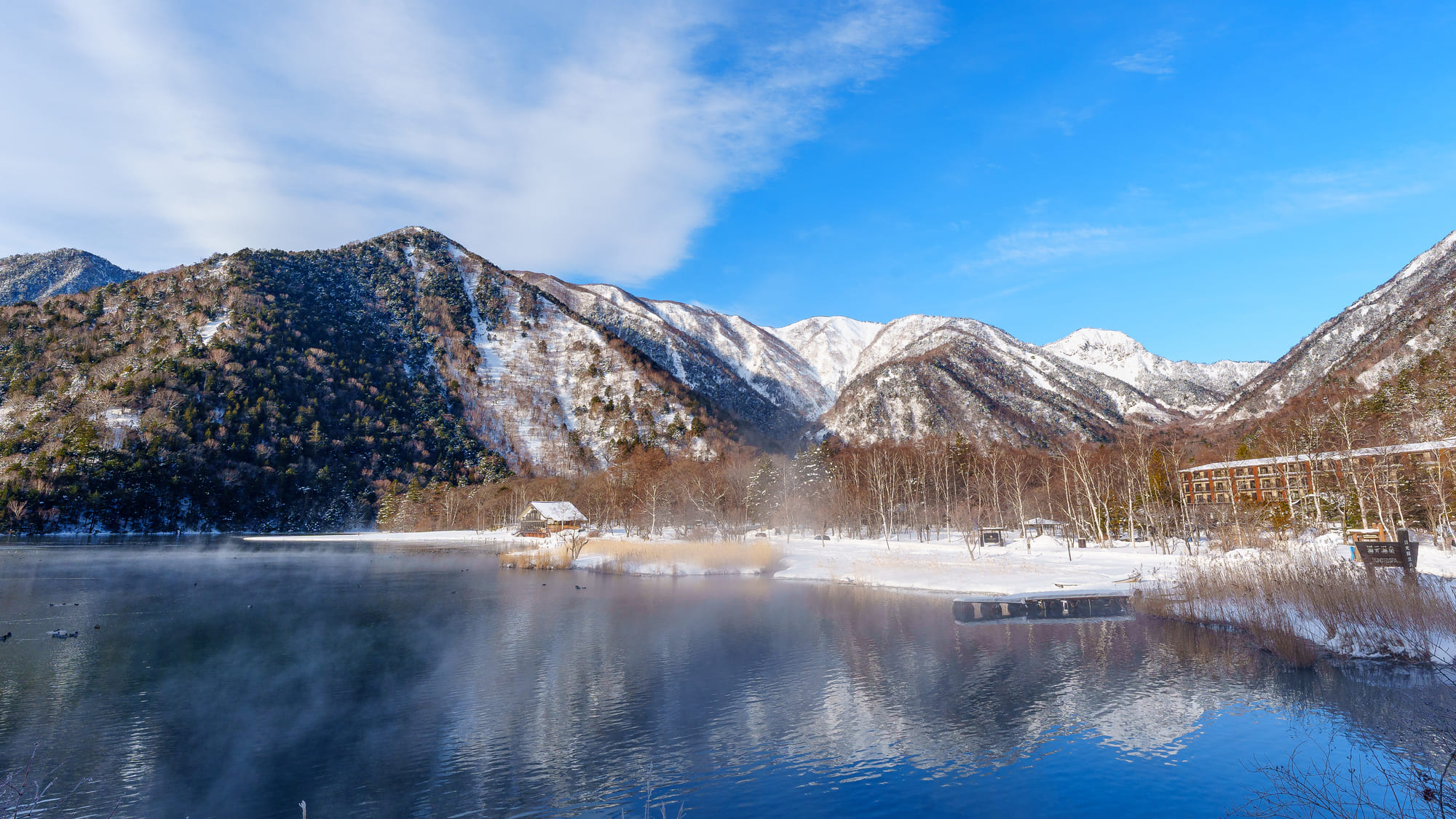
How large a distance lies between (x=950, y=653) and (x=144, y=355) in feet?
528

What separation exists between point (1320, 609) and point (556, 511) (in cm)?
8400

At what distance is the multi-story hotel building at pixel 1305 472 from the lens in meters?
40.8

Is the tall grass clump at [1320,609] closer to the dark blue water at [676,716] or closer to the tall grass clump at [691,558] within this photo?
the dark blue water at [676,716]

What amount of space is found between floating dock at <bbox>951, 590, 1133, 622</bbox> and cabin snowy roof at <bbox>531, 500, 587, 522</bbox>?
236 ft

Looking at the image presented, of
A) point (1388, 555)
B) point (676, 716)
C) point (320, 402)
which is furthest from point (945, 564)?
point (320, 402)

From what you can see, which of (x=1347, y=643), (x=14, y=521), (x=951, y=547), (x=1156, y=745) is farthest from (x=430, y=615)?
(x=14, y=521)

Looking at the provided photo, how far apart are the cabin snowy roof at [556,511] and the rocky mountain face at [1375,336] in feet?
383

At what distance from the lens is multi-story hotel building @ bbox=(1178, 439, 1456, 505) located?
40.8 meters

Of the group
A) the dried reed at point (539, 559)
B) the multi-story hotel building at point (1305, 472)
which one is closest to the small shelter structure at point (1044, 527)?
the multi-story hotel building at point (1305, 472)

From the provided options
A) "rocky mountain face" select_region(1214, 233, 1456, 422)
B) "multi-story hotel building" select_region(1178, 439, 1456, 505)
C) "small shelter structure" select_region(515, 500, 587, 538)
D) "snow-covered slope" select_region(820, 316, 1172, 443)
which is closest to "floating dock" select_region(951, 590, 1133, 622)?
"multi-story hotel building" select_region(1178, 439, 1456, 505)

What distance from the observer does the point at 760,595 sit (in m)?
35.4

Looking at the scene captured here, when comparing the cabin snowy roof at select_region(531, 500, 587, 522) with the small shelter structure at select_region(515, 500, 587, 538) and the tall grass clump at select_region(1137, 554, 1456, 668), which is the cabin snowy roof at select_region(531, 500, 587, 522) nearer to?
the small shelter structure at select_region(515, 500, 587, 538)

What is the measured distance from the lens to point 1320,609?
65.4 ft

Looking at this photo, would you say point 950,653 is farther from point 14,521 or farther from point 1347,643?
point 14,521
